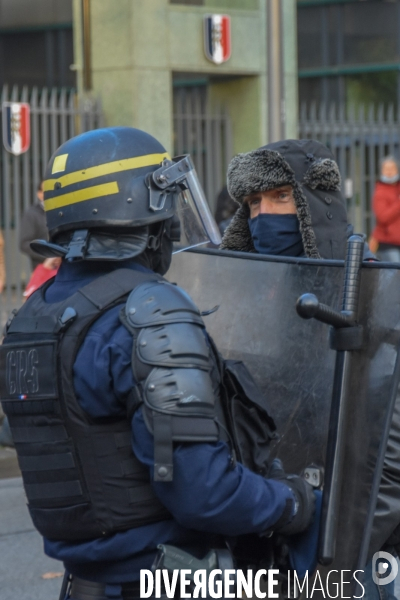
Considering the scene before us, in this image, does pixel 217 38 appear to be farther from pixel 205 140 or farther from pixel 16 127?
pixel 16 127

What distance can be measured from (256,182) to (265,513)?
4.05ft

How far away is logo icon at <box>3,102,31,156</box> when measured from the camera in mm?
10102

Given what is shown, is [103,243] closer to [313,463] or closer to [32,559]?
[313,463]

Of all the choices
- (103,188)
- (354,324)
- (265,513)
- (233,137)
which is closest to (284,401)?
(354,324)

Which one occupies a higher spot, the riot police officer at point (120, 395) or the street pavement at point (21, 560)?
the riot police officer at point (120, 395)

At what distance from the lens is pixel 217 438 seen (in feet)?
6.38

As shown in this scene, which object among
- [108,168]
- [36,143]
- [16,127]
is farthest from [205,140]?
[108,168]

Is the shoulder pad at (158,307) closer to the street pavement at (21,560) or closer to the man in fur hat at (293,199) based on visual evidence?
the man in fur hat at (293,199)

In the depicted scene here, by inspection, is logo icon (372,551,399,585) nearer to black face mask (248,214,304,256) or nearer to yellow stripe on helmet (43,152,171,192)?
black face mask (248,214,304,256)

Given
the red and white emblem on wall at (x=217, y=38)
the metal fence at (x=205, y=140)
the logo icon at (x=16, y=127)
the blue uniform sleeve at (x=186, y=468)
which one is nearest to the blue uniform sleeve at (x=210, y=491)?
the blue uniform sleeve at (x=186, y=468)

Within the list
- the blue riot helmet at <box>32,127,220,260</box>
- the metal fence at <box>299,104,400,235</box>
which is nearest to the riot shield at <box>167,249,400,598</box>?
the blue riot helmet at <box>32,127,220,260</box>

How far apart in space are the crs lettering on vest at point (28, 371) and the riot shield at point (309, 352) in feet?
2.06

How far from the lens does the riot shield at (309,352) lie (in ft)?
7.25

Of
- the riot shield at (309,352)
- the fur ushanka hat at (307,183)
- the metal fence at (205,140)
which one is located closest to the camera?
the riot shield at (309,352)
